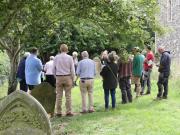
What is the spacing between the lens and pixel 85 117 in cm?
1403

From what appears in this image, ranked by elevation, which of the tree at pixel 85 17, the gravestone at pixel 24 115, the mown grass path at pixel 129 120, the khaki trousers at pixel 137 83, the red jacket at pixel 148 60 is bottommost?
the mown grass path at pixel 129 120

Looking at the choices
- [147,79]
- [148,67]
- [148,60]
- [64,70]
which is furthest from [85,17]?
[147,79]

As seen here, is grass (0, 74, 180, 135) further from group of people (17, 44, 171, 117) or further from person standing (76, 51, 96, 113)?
person standing (76, 51, 96, 113)

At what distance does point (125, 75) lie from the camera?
53.8 ft

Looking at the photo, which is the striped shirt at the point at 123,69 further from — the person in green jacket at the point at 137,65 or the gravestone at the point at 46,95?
the gravestone at the point at 46,95

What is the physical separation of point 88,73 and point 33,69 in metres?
1.74

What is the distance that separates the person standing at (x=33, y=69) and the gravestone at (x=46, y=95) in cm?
83

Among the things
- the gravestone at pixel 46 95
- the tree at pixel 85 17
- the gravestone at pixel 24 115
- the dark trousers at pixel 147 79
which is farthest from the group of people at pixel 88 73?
the gravestone at pixel 24 115

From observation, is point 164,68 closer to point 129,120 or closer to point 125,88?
point 125,88

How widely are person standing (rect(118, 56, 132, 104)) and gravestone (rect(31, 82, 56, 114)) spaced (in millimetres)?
2730

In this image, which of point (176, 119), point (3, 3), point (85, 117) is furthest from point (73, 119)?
point (3, 3)

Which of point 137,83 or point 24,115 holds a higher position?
point 137,83

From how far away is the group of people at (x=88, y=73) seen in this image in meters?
14.1

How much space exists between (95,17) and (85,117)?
3143 mm
